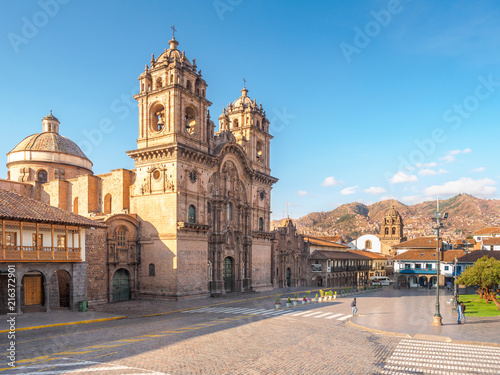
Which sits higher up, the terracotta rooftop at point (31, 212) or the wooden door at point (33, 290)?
the terracotta rooftop at point (31, 212)

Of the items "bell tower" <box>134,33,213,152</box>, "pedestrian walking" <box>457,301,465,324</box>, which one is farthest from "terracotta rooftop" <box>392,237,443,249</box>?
"pedestrian walking" <box>457,301,465,324</box>

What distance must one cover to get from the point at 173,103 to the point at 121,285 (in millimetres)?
18287

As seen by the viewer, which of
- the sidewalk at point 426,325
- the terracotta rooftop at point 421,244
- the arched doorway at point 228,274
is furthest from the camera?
the terracotta rooftop at point 421,244

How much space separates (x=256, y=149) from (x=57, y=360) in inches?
1710

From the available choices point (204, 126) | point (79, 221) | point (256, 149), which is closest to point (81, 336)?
point (79, 221)

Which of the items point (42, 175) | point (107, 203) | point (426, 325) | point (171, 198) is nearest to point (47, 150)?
point (42, 175)

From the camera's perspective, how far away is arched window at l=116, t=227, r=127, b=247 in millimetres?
38869

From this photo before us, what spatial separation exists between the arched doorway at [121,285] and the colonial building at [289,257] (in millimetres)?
23330

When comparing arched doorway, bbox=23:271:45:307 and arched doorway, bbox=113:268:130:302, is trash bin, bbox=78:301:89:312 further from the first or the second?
arched doorway, bbox=113:268:130:302

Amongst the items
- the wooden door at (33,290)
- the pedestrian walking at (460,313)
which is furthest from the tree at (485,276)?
the wooden door at (33,290)

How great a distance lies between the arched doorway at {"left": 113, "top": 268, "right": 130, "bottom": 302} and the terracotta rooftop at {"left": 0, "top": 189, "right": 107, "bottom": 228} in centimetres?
805

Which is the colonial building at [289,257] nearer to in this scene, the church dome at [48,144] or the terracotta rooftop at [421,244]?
the terracotta rooftop at [421,244]

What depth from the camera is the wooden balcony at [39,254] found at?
2667 cm

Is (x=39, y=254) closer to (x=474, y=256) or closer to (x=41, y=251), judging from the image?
(x=41, y=251)
